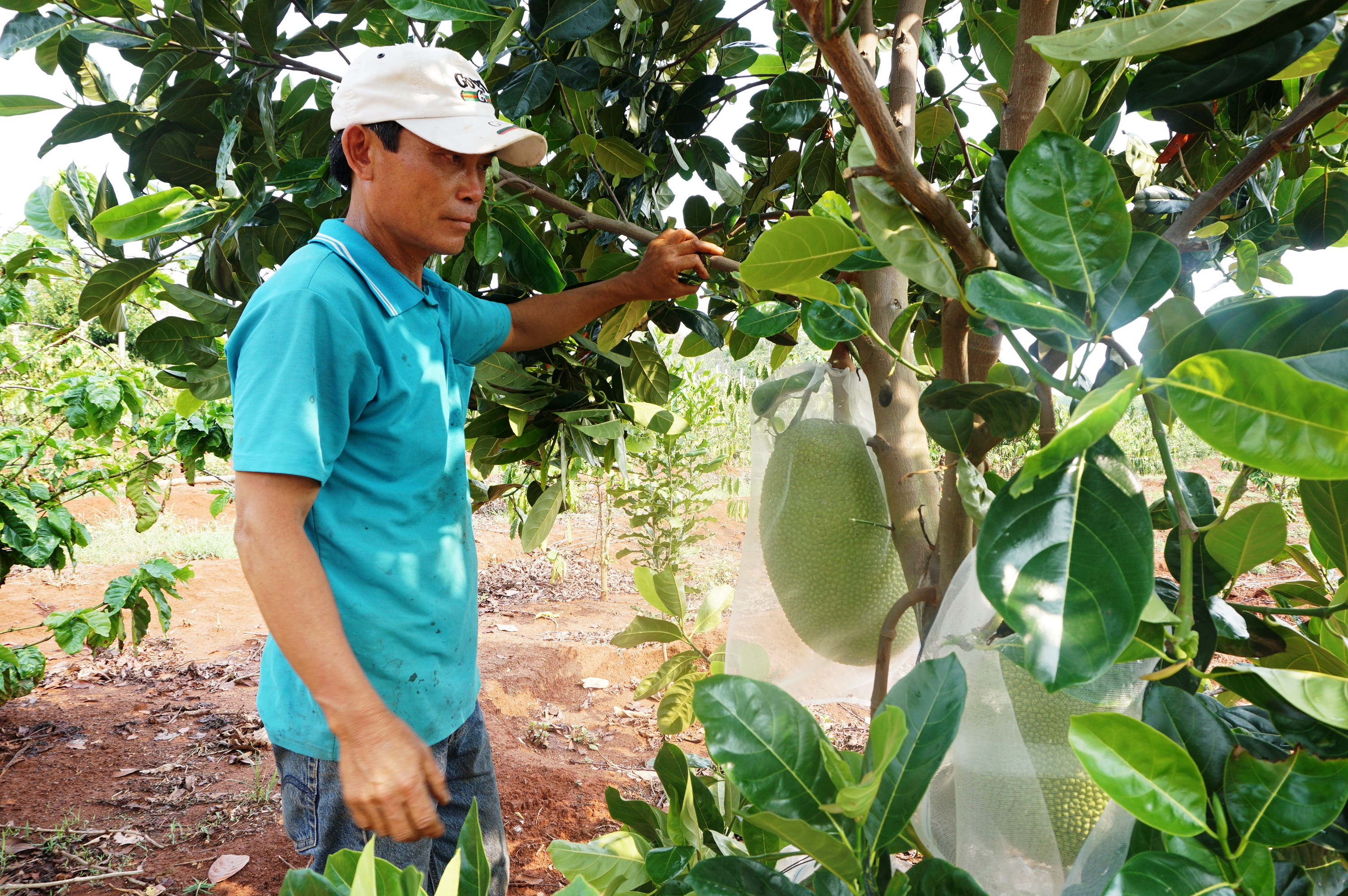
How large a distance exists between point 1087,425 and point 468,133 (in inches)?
37.6

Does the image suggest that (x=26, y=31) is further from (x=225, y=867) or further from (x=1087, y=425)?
(x=225, y=867)

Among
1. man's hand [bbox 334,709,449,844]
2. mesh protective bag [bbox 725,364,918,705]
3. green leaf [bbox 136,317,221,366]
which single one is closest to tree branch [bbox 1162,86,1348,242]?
mesh protective bag [bbox 725,364,918,705]

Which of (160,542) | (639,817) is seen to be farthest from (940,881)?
(160,542)

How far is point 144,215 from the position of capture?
1.05 m

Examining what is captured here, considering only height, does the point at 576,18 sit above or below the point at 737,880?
above

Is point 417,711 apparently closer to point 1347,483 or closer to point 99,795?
point 1347,483

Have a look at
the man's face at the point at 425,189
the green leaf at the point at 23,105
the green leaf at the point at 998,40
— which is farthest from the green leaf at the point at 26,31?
the green leaf at the point at 998,40

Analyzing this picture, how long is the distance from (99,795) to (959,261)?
2.86 m

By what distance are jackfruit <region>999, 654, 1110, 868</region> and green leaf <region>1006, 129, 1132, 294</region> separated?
0.37 m

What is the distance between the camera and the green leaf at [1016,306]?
399mm

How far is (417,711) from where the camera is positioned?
3.89ft

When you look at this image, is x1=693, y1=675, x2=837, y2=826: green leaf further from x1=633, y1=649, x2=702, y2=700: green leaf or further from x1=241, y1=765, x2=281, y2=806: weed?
x1=241, y1=765, x2=281, y2=806: weed

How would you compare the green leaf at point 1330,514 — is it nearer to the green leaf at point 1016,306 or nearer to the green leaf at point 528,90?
the green leaf at point 1016,306

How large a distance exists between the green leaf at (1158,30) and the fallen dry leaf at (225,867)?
239 cm
